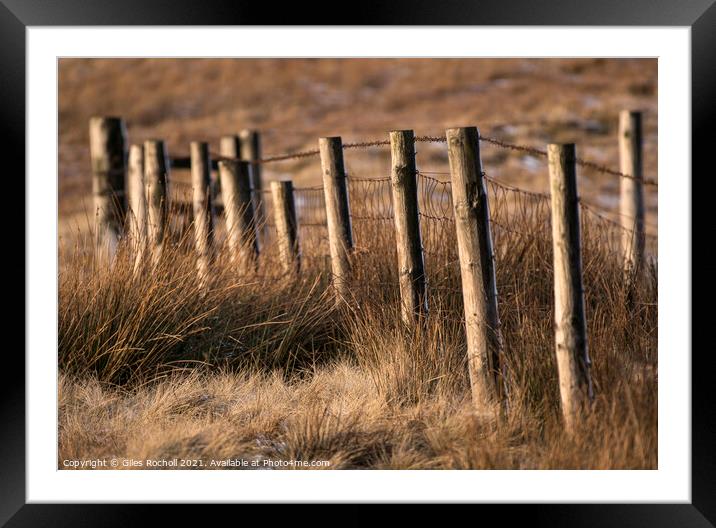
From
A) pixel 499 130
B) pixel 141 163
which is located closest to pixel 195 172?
pixel 141 163

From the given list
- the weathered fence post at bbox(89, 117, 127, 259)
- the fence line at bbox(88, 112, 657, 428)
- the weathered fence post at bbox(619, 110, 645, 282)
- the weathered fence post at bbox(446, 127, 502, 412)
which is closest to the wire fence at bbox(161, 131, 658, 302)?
the fence line at bbox(88, 112, 657, 428)

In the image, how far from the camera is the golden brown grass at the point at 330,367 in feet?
Answer: 12.4

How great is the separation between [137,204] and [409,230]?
310 centimetres

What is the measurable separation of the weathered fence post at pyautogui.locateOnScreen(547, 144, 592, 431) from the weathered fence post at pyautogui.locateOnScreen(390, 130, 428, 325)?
98cm

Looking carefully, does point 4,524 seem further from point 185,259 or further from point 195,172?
point 195,172

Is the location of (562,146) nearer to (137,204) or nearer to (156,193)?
(156,193)

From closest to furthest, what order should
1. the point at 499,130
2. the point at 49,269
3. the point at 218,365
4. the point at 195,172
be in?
the point at 49,269, the point at 218,365, the point at 195,172, the point at 499,130

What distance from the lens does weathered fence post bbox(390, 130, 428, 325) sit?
4434 millimetres

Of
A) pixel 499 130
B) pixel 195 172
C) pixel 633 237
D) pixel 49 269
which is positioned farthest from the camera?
pixel 499 130

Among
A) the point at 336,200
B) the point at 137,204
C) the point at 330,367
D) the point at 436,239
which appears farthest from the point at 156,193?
the point at 436,239

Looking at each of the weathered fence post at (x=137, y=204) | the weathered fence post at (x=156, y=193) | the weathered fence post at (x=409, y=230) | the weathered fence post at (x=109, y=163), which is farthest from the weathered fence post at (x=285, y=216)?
the weathered fence post at (x=109, y=163)

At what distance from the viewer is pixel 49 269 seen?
385 cm

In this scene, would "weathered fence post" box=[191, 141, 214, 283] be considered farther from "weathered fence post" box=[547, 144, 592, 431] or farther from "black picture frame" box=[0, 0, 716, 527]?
"weathered fence post" box=[547, 144, 592, 431]

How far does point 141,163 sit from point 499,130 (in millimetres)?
10190
